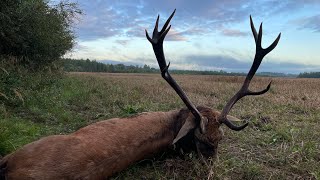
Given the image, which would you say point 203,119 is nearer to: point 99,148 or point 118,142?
point 118,142

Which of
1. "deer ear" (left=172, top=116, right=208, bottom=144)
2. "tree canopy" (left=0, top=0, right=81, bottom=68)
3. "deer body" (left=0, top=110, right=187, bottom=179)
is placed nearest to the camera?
"deer body" (left=0, top=110, right=187, bottom=179)

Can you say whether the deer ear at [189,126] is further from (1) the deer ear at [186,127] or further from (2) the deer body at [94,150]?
(2) the deer body at [94,150]

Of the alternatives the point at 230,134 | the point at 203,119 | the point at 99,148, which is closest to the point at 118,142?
the point at 99,148

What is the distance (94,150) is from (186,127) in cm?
143

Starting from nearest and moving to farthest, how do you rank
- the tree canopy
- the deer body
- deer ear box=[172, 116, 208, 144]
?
the deer body → deer ear box=[172, 116, 208, 144] → the tree canopy

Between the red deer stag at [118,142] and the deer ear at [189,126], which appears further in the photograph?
the deer ear at [189,126]

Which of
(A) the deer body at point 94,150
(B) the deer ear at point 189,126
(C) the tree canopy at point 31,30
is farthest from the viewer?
(C) the tree canopy at point 31,30

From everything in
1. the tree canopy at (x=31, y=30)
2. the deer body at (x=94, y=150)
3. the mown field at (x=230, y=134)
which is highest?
the tree canopy at (x=31, y=30)

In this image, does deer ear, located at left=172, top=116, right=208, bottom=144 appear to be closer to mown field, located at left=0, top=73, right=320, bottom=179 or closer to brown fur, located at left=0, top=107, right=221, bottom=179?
brown fur, located at left=0, top=107, right=221, bottom=179

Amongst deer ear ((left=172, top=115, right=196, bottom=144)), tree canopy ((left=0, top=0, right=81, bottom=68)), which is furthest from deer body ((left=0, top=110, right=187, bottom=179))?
tree canopy ((left=0, top=0, right=81, bottom=68))

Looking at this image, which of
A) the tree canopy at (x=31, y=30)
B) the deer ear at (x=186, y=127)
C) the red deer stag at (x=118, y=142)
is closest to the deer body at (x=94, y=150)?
the red deer stag at (x=118, y=142)

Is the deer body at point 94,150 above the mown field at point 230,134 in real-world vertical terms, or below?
above

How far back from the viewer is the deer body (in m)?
3.96

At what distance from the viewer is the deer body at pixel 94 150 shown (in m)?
3.96
